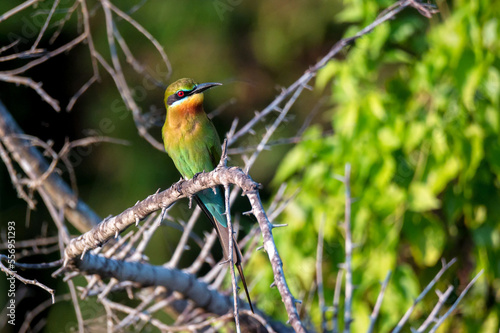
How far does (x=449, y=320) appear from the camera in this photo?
3.05m

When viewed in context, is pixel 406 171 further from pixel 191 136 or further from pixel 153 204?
pixel 153 204

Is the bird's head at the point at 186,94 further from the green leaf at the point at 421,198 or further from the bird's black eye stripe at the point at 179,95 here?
the green leaf at the point at 421,198

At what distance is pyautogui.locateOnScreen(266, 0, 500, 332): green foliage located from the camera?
9.45 feet

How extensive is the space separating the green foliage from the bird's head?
0.58m

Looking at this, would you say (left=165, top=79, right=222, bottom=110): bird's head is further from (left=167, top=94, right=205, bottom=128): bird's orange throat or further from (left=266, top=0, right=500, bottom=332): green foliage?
(left=266, top=0, right=500, bottom=332): green foliage

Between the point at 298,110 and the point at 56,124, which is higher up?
the point at 56,124

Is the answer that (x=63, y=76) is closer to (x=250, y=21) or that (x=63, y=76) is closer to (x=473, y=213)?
(x=250, y=21)

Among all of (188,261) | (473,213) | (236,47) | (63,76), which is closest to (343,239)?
(473,213)

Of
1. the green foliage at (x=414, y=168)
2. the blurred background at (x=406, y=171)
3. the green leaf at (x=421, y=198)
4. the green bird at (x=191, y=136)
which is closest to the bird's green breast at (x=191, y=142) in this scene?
the green bird at (x=191, y=136)

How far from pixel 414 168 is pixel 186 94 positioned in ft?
3.58

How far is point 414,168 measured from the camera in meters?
3.05

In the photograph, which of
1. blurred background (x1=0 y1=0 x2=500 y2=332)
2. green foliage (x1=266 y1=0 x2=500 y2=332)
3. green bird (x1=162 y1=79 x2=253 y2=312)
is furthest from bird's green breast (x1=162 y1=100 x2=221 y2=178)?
green foliage (x1=266 y1=0 x2=500 y2=332)

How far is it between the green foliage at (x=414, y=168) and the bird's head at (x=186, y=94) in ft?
1.90

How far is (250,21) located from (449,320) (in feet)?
12.9
